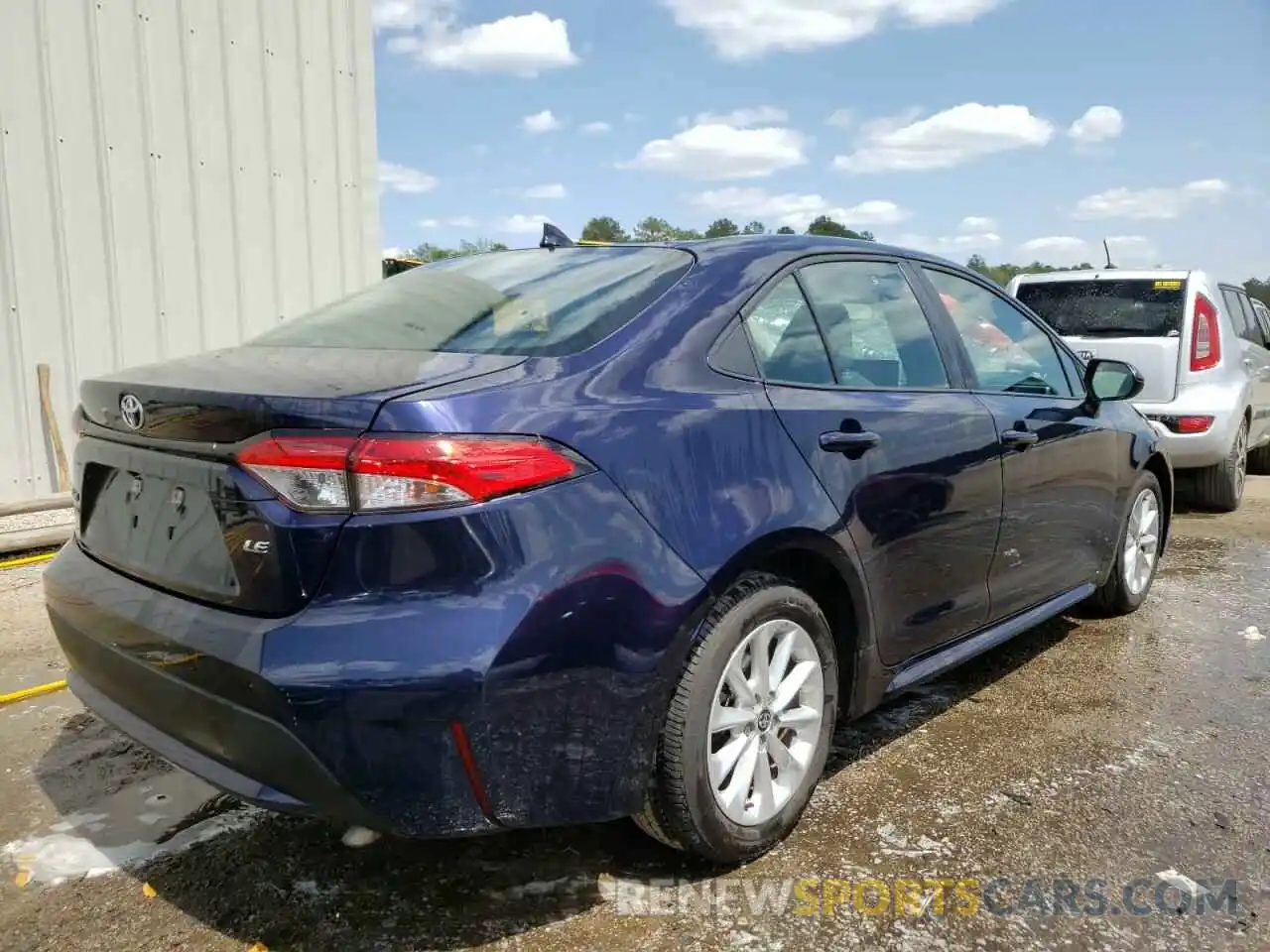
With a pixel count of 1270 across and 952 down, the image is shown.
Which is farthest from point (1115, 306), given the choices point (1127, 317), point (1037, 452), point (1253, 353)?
point (1037, 452)

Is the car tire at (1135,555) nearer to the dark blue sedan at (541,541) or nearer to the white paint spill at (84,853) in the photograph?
the dark blue sedan at (541,541)

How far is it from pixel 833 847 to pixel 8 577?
4.32 meters

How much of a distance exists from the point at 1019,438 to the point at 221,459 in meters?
2.45

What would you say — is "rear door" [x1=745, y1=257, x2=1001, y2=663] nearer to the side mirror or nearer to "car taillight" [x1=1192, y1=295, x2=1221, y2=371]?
the side mirror

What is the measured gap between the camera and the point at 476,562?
6.07ft

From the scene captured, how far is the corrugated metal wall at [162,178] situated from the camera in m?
5.59

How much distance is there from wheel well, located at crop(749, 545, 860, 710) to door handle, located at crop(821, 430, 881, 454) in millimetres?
282

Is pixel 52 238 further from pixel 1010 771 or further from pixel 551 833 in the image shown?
pixel 1010 771

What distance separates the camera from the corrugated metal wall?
18.3ft

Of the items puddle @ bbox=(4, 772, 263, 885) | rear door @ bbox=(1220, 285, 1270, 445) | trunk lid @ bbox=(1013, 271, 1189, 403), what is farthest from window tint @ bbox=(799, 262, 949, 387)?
rear door @ bbox=(1220, 285, 1270, 445)

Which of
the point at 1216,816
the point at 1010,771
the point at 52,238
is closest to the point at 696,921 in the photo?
the point at 1010,771

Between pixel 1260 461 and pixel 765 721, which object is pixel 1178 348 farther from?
pixel 765 721

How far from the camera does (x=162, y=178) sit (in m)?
6.25

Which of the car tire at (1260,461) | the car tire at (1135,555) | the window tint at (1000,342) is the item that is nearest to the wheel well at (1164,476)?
the car tire at (1135,555)
